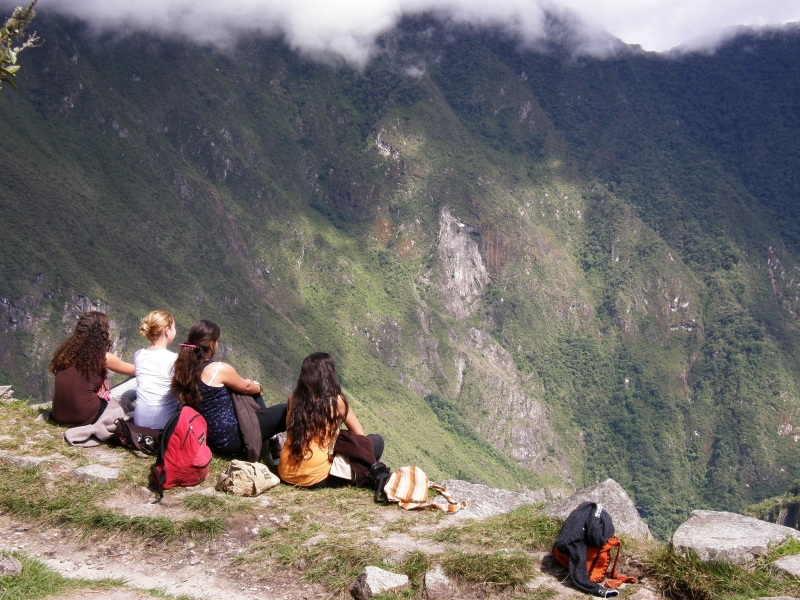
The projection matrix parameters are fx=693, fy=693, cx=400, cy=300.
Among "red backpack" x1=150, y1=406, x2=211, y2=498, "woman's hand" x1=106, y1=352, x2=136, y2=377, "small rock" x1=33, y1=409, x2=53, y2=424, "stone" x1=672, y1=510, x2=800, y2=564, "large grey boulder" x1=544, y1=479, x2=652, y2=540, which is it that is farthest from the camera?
"small rock" x1=33, y1=409, x2=53, y2=424

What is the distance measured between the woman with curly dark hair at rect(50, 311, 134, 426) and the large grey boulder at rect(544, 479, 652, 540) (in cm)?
625

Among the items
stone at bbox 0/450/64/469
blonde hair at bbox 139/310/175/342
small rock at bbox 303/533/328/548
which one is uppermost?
blonde hair at bbox 139/310/175/342

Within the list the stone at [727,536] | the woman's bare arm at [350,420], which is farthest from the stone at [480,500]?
the stone at [727,536]

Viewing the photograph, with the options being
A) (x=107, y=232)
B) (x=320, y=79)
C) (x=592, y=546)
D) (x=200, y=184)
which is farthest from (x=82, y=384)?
(x=320, y=79)

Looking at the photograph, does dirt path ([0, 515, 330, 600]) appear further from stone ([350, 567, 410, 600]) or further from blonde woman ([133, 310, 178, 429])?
blonde woman ([133, 310, 178, 429])

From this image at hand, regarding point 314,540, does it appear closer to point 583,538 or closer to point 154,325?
point 583,538

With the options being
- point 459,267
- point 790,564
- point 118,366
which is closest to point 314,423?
point 118,366

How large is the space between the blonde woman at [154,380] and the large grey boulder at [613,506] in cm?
526

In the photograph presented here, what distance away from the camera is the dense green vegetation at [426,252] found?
101m

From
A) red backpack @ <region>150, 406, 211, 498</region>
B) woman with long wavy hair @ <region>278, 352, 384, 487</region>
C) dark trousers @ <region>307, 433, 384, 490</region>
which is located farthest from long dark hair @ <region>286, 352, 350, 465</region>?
red backpack @ <region>150, 406, 211, 498</region>

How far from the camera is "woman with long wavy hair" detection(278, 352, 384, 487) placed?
854cm

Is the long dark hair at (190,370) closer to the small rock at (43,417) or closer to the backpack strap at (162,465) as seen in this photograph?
the backpack strap at (162,465)

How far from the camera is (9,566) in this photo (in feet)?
19.7

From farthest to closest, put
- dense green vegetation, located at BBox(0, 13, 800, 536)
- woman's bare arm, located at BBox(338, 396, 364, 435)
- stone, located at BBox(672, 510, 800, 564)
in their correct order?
dense green vegetation, located at BBox(0, 13, 800, 536) < woman's bare arm, located at BBox(338, 396, 364, 435) < stone, located at BBox(672, 510, 800, 564)
